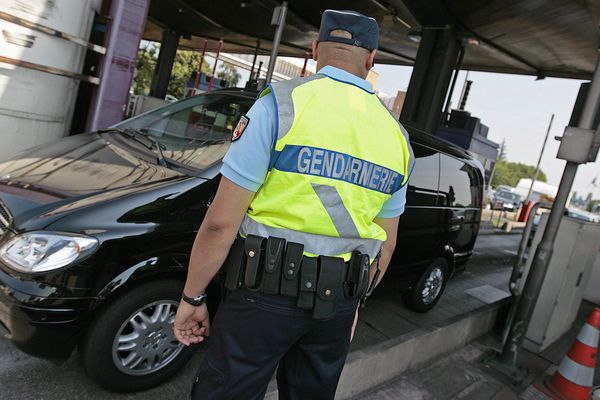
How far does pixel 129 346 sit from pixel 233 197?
4.59ft

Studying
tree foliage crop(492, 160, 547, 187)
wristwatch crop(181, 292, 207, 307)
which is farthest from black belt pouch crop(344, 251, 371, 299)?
tree foliage crop(492, 160, 547, 187)

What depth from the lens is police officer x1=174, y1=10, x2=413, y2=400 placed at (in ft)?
4.88

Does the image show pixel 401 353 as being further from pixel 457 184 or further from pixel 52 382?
pixel 52 382

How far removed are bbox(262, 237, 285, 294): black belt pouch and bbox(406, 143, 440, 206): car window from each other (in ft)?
8.76

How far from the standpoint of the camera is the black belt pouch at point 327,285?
62.0 inches

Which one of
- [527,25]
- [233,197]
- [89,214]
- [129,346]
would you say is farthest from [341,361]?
[527,25]

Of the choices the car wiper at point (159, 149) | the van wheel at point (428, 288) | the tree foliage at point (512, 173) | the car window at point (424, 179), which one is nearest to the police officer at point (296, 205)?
the car wiper at point (159, 149)

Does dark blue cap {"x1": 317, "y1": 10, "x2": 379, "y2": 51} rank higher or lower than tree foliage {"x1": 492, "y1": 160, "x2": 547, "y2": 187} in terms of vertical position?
lower

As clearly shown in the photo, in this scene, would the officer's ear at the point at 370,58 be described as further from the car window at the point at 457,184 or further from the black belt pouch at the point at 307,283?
the car window at the point at 457,184

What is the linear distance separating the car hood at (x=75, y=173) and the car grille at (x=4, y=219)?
2 centimetres

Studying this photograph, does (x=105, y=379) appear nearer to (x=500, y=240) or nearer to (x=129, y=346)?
(x=129, y=346)

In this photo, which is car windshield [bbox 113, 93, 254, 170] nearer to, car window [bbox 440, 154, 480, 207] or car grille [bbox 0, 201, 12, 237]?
car grille [bbox 0, 201, 12, 237]

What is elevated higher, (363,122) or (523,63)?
(523,63)

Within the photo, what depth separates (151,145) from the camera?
3.13 metres
